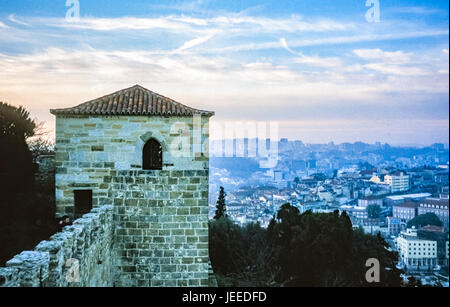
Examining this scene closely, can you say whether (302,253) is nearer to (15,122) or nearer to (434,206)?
(434,206)

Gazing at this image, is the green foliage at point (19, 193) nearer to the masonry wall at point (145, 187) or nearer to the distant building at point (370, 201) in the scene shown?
the masonry wall at point (145, 187)

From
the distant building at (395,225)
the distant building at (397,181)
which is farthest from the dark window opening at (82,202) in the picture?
the distant building at (395,225)

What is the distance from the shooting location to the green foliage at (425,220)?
19.7 metres

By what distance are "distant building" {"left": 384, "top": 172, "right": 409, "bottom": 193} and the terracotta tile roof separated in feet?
42.1

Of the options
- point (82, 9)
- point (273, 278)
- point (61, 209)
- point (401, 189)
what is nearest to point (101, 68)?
point (82, 9)

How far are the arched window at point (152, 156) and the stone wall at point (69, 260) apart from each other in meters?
1.54

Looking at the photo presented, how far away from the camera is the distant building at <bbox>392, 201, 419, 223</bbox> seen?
19.4 m

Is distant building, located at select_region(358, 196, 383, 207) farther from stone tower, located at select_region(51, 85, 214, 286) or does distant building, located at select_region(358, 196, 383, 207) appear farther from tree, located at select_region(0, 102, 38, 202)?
tree, located at select_region(0, 102, 38, 202)

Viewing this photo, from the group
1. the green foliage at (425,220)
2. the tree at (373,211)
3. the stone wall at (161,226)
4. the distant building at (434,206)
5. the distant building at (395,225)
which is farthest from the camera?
the distant building at (395,225)

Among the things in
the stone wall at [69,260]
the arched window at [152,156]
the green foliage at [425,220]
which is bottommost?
the green foliage at [425,220]

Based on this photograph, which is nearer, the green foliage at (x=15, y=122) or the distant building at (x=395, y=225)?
the green foliage at (x=15, y=122)

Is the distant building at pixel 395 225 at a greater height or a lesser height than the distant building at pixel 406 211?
lesser

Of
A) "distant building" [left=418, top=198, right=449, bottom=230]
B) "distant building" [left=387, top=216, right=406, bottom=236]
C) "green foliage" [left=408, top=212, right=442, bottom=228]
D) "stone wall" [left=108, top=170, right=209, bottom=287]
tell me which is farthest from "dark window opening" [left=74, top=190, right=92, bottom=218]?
"distant building" [left=387, top=216, right=406, bottom=236]

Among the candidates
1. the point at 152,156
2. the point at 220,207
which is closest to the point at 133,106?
the point at 152,156
